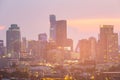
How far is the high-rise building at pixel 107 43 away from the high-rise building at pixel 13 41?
10.00m

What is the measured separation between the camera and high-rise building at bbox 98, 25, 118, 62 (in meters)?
57.7

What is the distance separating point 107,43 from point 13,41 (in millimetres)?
11547

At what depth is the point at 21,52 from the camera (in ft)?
201

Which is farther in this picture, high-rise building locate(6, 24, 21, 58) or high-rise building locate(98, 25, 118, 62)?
high-rise building locate(6, 24, 21, 58)

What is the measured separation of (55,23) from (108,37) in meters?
9.41

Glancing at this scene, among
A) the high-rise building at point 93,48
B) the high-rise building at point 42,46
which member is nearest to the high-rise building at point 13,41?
the high-rise building at point 42,46

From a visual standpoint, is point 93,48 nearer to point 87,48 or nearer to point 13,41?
point 87,48

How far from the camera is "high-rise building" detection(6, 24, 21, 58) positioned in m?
60.0

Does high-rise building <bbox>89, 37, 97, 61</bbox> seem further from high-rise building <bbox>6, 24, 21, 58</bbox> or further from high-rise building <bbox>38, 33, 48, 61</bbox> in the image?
high-rise building <bbox>6, 24, 21, 58</bbox>

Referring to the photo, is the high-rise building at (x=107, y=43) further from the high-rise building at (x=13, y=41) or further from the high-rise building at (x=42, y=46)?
the high-rise building at (x=13, y=41)

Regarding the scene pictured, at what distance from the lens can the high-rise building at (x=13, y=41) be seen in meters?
60.0

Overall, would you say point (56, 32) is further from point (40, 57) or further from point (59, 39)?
point (40, 57)

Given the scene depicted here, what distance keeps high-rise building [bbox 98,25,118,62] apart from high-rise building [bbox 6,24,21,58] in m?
10.00

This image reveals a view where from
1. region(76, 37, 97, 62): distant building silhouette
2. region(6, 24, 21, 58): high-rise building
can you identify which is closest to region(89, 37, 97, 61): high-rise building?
region(76, 37, 97, 62): distant building silhouette
